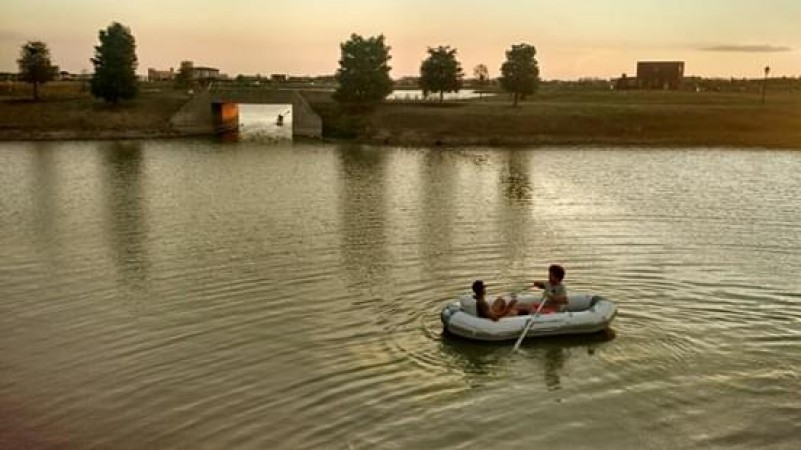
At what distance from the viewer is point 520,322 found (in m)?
20.2

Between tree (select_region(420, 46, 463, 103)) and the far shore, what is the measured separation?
3.02 metres

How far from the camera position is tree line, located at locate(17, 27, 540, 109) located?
9231 centimetres

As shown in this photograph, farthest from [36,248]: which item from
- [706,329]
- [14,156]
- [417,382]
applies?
[14,156]

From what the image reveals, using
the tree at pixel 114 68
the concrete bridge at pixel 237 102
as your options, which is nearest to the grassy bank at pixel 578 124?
the concrete bridge at pixel 237 102

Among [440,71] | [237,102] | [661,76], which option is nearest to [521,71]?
[440,71]

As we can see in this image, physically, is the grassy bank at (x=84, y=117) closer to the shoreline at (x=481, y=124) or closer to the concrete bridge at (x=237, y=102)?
the shoreline at (x=481, y=124)

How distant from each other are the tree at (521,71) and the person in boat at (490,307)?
7548 centimetres

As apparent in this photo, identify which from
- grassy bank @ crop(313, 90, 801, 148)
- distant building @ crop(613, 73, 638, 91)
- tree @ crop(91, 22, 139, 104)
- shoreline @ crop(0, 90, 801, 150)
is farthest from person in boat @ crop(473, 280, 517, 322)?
distant building @ crop(613, 73, 638, 91)

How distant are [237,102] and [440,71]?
26319 mm

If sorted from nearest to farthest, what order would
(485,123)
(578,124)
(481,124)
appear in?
(481,124)
(485,123)
(578,124)

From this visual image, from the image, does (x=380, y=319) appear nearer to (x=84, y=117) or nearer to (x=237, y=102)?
(x=237, y=102)

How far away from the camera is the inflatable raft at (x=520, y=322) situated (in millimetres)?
19859

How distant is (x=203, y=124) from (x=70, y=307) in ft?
234

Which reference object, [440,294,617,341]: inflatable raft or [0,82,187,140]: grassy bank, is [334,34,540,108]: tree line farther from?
[440,294,617,341]: inflatable raft
